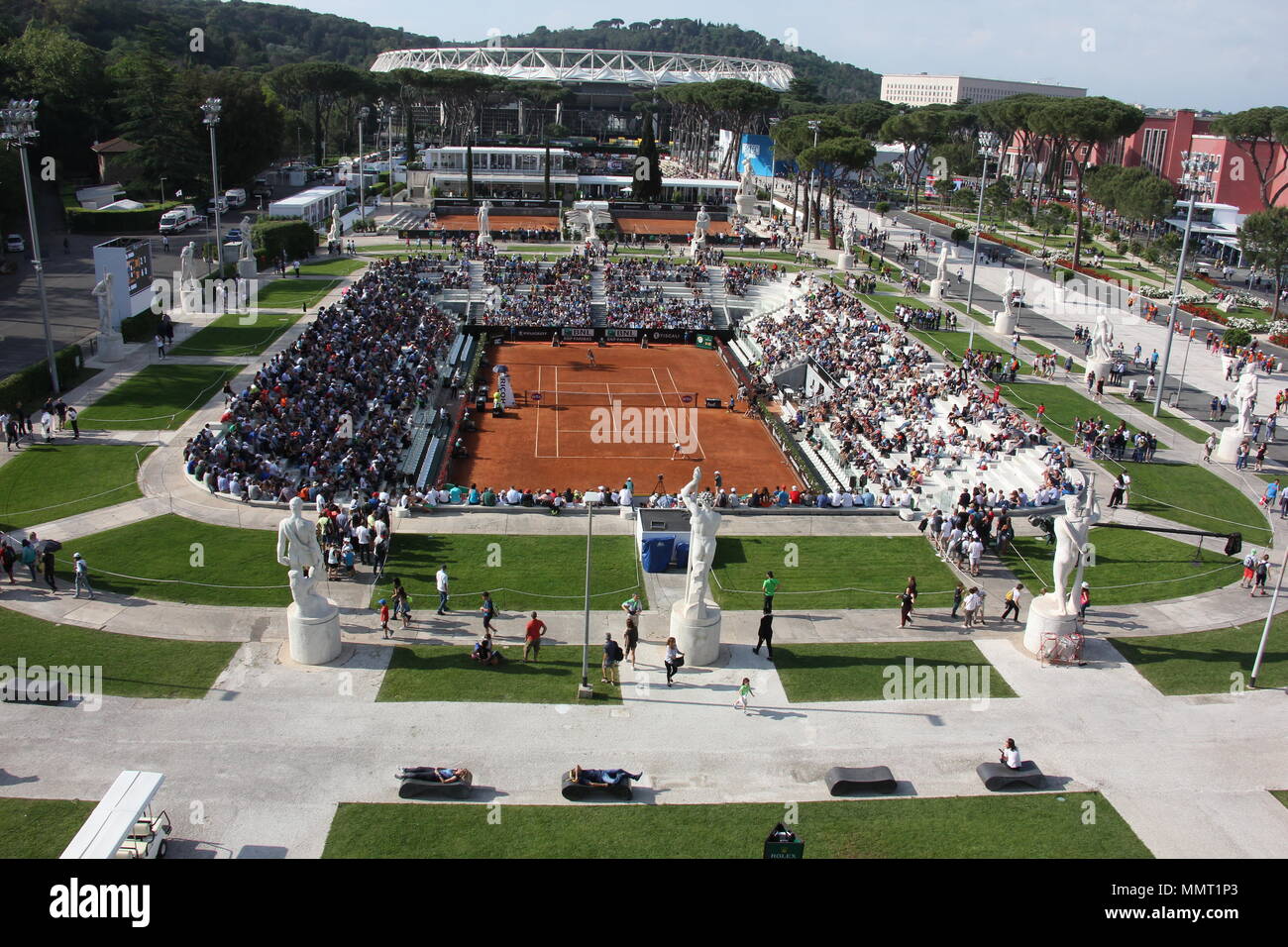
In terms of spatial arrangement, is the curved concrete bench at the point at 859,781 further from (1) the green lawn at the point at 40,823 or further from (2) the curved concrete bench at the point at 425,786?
(1) the green lawn at the point at 40,823

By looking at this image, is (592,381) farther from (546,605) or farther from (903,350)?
(546,605)

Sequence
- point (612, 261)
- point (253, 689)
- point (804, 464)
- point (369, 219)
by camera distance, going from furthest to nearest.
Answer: point (369, 219), point (612, 261), point (804, 464), point (253, 689)

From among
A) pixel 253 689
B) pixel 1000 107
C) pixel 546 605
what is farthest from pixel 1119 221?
pixel 253 689

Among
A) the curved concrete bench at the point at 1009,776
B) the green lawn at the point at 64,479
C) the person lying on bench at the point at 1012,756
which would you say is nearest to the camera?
the curved concrete bench at the point at 1009,776

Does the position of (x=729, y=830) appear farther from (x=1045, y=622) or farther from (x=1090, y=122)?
(x=1090, y=122)

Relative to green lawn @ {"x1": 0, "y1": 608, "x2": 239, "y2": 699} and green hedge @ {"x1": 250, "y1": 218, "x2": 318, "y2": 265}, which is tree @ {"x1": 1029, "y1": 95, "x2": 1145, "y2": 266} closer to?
green hedge @ {"x1": 250, "y1": 218, "x2": 318, "y2": 265}

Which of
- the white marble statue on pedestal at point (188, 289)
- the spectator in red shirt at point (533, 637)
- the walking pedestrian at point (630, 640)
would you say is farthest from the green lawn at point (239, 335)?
the walking pedestrian at point (630, 640)
